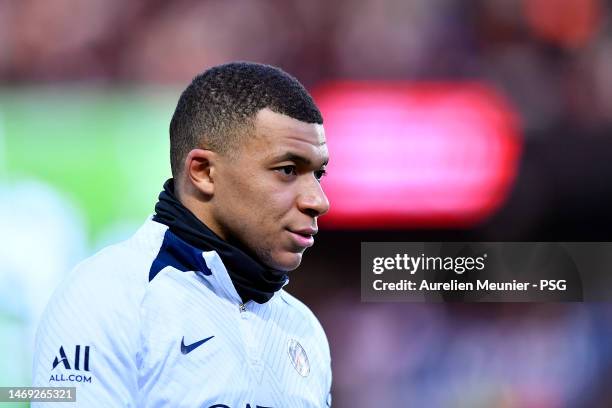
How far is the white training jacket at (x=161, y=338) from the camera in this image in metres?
1.44

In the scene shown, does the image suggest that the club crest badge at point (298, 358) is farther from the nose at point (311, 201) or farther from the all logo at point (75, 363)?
the all logo at point (75, 363)

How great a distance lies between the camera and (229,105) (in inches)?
64.9

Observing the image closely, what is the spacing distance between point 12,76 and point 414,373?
206 cm

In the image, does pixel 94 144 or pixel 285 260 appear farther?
pixel 94 144

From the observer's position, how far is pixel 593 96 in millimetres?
3525

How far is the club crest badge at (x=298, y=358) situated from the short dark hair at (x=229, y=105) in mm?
442

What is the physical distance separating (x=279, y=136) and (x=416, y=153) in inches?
77.1

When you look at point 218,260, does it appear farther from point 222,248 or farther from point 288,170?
point 288,170

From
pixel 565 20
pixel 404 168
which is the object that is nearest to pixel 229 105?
pixel 404 168

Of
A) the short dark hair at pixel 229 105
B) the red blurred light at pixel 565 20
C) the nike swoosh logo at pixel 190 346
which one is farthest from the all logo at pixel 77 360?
the red blurred light at pixel 565 20

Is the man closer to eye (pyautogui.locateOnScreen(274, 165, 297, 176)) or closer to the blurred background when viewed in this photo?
eye (pyautogui.locateOnScreen(274, 165, 297, 176))

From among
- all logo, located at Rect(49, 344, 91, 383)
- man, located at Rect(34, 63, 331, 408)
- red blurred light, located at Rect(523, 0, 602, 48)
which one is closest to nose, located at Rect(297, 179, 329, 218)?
man, located at Rect(34, 63, 331, 408)

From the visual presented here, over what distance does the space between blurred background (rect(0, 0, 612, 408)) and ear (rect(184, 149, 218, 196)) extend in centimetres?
181

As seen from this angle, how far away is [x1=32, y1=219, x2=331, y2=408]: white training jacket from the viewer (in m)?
1.44
